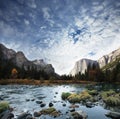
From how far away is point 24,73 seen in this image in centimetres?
13388

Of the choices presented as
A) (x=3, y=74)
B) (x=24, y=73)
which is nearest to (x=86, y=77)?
(x=24, y=73)

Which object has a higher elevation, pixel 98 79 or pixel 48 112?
pixel 98 79

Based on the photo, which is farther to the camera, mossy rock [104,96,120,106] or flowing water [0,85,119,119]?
mossy rock [104,96,120,106]

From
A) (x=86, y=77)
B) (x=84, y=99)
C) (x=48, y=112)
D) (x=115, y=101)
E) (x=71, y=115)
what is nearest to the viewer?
(x=71, y=115)

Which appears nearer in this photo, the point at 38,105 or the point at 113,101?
→ the point at 38,105

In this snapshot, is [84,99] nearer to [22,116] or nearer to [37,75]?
[22,116]

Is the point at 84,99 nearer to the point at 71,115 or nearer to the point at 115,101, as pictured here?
the point at 115,101

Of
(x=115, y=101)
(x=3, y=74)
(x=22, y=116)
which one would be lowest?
(x=22, y=116)

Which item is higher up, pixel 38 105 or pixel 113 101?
pixel 113 101

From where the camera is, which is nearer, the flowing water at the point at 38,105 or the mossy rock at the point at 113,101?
the flowing water at the point at 38,105

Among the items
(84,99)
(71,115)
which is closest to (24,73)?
(84,99)

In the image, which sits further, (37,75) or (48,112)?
(37,75)

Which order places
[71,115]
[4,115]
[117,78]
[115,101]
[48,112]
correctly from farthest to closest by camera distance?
[117,78], [115,101], [48,112], [71,115], [4,115]

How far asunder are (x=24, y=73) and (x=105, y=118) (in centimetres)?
12041
